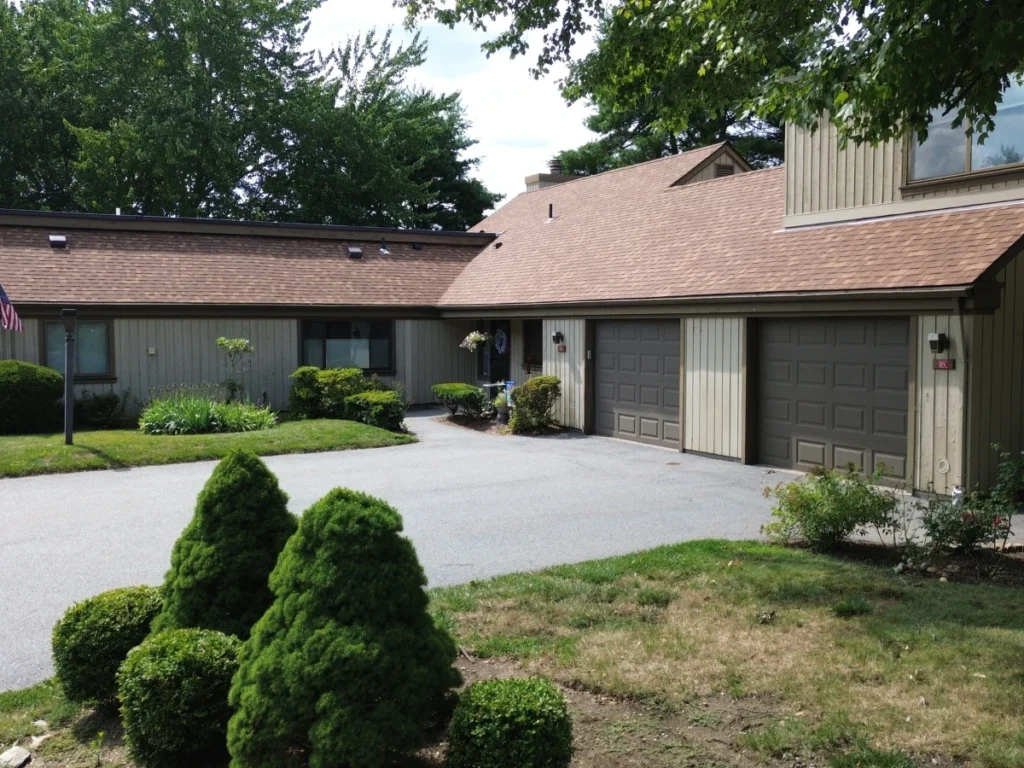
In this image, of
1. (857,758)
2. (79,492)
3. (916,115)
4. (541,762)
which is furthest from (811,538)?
(79,492)

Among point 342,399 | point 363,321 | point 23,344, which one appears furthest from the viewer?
point 363,321

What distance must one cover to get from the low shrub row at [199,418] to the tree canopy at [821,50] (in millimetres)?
9517

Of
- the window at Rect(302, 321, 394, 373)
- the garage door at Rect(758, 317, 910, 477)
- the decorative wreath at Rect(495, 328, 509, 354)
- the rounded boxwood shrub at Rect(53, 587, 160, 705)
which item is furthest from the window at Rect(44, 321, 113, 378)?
the rounded boxwood shrub at Rect(53, 587, 160, 705)

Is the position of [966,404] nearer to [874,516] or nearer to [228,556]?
[874,516]

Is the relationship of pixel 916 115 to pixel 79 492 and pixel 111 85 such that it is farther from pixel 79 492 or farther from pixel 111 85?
pixel 111 85

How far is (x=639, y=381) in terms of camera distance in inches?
647

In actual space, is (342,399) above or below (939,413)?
below

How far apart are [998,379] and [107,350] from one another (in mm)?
16833

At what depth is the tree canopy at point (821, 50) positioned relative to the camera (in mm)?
6070

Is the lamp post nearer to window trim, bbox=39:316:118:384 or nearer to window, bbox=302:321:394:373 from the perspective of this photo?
window trim, bbox=39:316:118:384

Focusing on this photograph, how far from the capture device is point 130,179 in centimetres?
3362

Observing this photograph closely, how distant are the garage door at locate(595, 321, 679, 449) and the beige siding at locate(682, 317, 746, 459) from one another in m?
0.47

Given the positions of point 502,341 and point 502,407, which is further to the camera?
point 502,341

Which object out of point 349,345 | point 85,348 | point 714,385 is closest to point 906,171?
point 714,385
